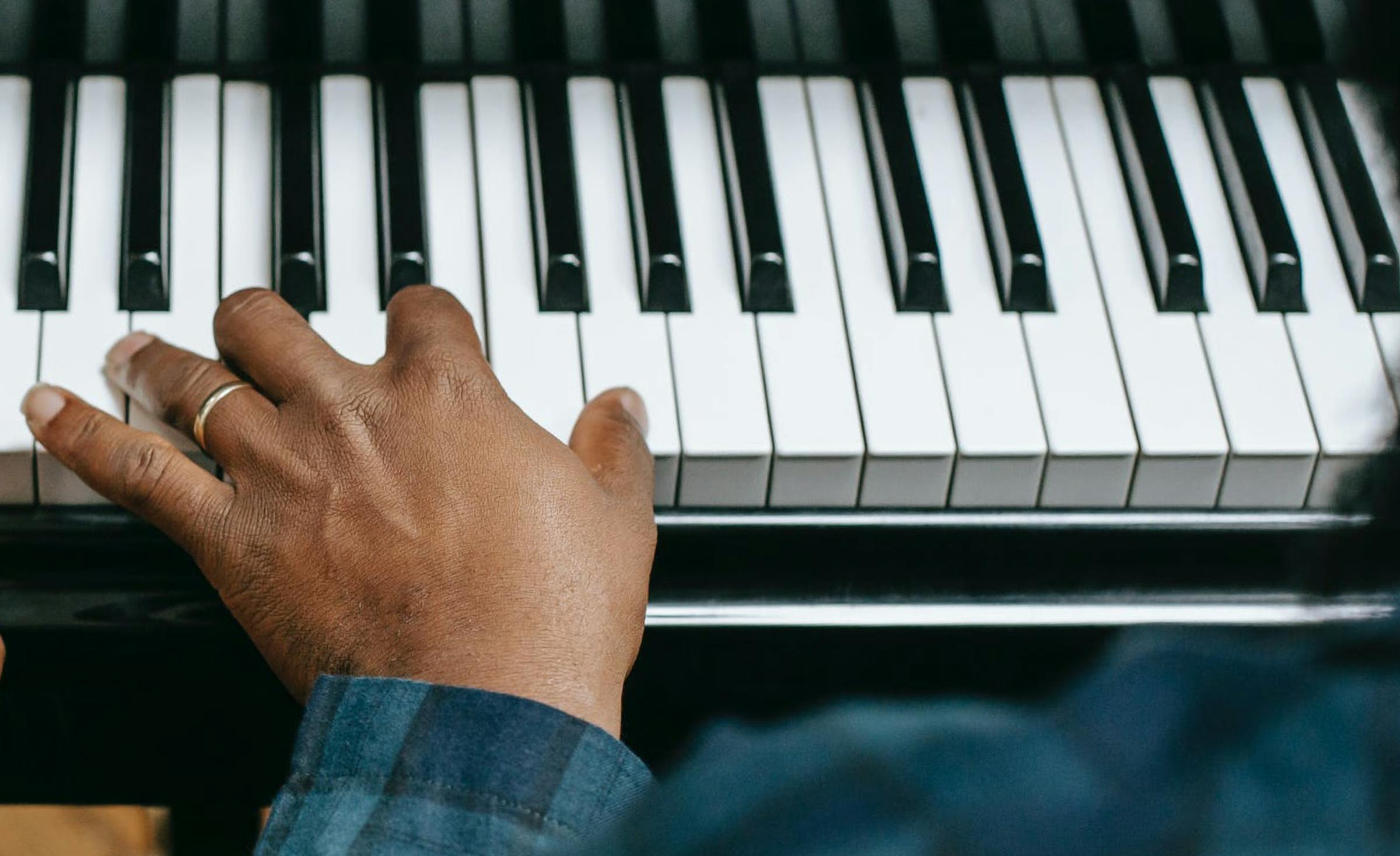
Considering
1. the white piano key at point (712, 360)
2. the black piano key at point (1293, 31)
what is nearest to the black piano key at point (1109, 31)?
the black piano key at point (1293, 31)

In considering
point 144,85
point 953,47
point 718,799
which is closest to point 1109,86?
point 953,47

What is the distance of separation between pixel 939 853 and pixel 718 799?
0.28 feet

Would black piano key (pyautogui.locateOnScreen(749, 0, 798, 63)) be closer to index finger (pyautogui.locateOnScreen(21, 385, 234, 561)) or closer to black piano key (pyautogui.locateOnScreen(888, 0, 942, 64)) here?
black piano key (pyautogui.locateOnScreen(888, 0, 942, 64))

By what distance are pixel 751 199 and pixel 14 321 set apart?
586mm

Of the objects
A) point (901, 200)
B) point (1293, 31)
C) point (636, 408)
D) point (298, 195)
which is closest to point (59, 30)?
point (298, 195)

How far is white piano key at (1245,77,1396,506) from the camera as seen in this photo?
1.23m

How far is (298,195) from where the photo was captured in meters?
1.29

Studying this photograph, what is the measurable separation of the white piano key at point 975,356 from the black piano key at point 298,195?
0.50 metres

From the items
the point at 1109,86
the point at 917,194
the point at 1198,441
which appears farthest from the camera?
the point at 1109,86

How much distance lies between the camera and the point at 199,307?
1237 mm

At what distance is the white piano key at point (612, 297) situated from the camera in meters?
1.21

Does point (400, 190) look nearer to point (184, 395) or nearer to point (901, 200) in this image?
point (184, 395)

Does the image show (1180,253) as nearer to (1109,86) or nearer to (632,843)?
(1109,86)

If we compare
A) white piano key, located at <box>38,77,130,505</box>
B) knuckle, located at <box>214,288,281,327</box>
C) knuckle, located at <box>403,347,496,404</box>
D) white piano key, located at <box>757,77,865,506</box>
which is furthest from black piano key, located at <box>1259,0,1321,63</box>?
white piano key, located at <box>38,77,130,505</box>
